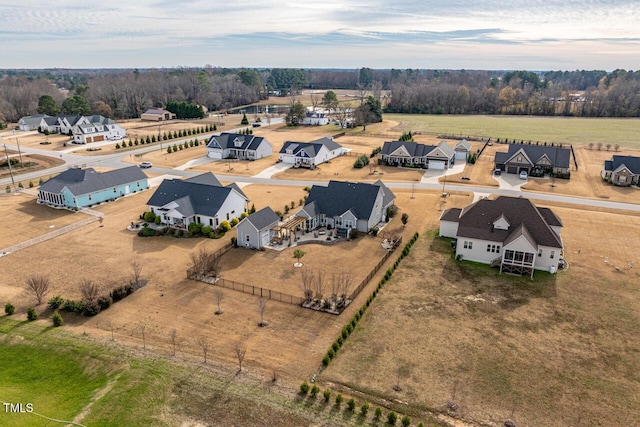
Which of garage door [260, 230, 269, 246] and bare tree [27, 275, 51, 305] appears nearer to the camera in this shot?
bare tree [27, 275, 51, 305]

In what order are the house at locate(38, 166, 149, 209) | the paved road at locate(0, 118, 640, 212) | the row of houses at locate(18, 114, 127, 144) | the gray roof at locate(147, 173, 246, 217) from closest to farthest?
the gray roof at locate(147, 173, 246, 217) → the house at locate(38, 166, 149, 209) → the paved road at locate(0, 118, 640, 212) → the row of houses at locate(18, 114, 127, 144)

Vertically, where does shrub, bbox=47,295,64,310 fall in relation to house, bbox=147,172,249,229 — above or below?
below

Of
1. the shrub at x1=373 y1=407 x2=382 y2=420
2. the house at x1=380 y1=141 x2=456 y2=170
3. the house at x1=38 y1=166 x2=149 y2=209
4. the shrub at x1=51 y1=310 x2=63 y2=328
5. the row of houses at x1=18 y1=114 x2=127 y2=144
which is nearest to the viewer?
the shrub at x1=373 y1=407 x2=382 y2=420

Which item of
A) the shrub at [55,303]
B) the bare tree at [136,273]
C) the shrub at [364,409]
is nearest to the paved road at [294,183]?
the bare tree at [136,273]

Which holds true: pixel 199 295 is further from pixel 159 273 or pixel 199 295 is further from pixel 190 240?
pixel 190 240

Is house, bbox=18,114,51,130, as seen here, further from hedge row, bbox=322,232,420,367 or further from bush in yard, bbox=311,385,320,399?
bush in yard, bbox=311,385,320,399

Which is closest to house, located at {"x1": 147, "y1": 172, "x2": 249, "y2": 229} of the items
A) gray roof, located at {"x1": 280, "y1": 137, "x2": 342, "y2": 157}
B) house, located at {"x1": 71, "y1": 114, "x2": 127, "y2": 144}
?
gray roof, located at {"x1": 280, "y1": 137, "x2": 342, "y2": 157}
